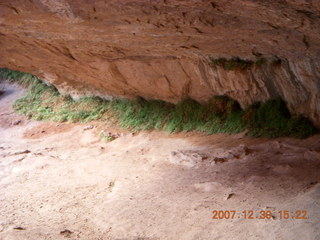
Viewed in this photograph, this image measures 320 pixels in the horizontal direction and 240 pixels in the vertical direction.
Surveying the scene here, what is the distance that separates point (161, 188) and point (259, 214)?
1.74 metres

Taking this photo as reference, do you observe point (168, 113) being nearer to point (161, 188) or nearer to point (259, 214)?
point (161, 188)

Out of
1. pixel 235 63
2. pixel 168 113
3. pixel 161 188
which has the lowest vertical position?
pixel 168 113

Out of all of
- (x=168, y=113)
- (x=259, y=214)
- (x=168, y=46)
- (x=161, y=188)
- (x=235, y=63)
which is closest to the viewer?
(x=259, y=214)

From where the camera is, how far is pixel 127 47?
6379mm

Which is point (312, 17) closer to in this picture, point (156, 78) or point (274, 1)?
point (274, 1)

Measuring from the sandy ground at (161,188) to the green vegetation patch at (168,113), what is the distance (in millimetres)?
376

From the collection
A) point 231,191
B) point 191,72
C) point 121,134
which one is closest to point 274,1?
point 231,191

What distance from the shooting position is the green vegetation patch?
6.57 m

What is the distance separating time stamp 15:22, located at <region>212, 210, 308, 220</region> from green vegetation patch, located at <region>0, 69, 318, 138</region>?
112 inches

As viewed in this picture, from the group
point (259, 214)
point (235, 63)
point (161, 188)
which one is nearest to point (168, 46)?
point (235, 63)

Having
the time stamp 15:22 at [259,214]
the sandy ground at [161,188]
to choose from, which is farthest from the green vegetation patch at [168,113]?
the time stamp 15:22 at [259,214]

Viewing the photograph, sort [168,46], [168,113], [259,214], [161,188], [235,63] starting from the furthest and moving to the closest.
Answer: [168,113], [235,63], [168,46], [161,188], [259,214]

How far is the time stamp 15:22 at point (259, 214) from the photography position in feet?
11.0

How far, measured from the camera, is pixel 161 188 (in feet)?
16.3
